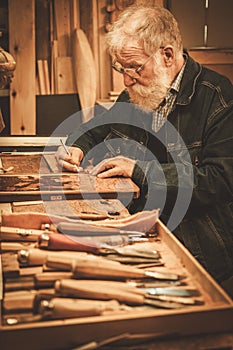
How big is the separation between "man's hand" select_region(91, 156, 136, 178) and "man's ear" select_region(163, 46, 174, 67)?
2.11 ft

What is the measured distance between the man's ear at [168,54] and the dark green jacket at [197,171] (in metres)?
0.11

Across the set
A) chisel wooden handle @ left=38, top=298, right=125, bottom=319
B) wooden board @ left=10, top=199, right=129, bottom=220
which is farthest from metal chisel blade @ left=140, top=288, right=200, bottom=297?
wooden board @ left=10, top=199, right=129, bottom=220

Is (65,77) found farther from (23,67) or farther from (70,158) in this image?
(70,158)

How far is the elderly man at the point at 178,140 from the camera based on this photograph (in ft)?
9.67

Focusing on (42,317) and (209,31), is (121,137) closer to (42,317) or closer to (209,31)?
(42,317)

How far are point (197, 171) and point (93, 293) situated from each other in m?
1.45

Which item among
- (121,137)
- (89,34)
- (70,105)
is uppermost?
(89,34)

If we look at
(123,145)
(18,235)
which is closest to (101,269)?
(18,235)

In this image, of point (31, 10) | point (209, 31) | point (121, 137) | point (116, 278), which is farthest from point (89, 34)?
point (116, 278)

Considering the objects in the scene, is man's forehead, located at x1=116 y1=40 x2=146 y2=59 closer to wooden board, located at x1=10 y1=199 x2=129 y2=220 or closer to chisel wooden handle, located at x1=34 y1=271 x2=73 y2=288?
wooden board, located at x1=10 y1=199 x2=129 y2=220

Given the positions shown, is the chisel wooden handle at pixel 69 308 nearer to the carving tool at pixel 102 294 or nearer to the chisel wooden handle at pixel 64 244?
the carving tool at pixel 102 294

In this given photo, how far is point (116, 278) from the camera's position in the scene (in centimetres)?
179

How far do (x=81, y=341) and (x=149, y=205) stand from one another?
158 cm

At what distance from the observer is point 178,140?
129 inches
